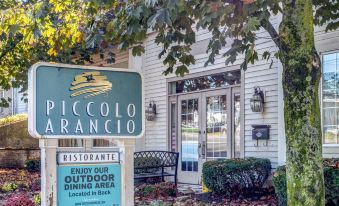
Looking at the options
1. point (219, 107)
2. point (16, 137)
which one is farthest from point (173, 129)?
point (16, 137)

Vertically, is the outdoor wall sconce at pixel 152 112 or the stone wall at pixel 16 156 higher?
the outdoor wall sconce at pixel 152 112

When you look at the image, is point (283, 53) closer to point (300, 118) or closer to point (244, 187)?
point (300, 118)

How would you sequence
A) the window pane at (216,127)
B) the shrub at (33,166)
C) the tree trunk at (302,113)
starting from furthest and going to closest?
1. the shrub at (33,166)
2. the window pane at (216,127)
3. the tree trunk at (302,113)

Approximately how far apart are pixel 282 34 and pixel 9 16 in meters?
4.81

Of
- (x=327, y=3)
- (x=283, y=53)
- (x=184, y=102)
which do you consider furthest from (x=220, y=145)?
(x=283, y=53)

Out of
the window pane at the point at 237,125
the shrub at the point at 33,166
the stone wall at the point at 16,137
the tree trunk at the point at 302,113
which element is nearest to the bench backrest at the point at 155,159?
the window pane at the point at 237,125

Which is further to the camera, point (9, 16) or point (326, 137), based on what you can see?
point (326, 137)

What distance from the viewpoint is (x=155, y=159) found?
11.8 m

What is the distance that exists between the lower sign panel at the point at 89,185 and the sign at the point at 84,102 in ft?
0.93

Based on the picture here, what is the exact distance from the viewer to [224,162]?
9164 mm

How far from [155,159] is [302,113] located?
24.8ft

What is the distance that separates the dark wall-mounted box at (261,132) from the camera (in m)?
9.65

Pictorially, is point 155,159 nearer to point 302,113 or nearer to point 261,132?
point 261,132

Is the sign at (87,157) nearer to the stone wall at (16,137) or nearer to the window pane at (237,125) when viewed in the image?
the window pane at (237,125)
